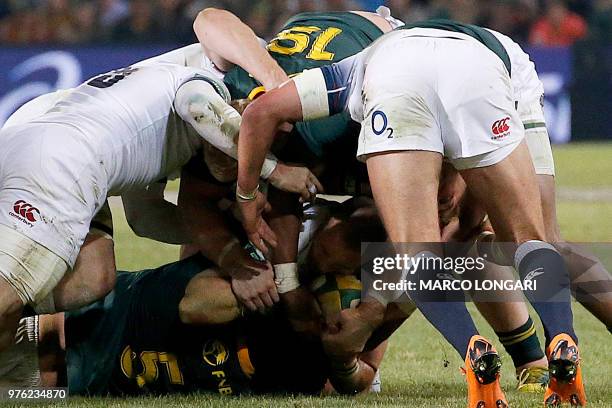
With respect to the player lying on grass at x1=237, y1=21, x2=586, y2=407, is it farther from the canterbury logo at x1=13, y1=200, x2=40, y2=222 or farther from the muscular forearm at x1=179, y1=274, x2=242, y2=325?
the canterbury logo at x1=13, y1=200, x2=40, y2=222

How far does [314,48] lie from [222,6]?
11.6 meters

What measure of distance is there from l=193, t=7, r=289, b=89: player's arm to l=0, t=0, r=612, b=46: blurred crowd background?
10.2 meters

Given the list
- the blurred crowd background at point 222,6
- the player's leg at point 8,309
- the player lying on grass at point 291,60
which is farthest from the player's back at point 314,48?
the blurred crowd background at point 222,6

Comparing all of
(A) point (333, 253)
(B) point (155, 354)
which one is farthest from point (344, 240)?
(B) point (155, 354)

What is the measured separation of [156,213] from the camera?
4.93 metres

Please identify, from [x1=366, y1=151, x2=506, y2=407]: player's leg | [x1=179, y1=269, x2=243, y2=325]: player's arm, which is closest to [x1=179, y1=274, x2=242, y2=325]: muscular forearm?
[x1=179, y1=269, x2=243, y2=325]: player's arm

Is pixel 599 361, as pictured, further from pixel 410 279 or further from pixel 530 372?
pixel 410 279

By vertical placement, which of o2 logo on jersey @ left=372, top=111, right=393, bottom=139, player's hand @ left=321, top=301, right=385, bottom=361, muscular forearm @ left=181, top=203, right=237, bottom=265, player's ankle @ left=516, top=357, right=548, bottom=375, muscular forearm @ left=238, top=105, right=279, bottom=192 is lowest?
player's ankle @ left=516, top=357, right=548, bottom=375

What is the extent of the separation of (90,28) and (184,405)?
499 inches

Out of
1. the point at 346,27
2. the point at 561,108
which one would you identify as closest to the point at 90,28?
the point at 561,108

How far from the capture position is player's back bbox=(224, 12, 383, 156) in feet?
14.8

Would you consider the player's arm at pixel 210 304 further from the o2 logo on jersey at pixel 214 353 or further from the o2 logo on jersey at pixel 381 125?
the o2 logo on jersey at pixel 381 125

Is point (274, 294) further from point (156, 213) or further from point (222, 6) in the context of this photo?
point (222, 6)

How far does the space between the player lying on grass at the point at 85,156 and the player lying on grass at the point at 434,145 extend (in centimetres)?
31
